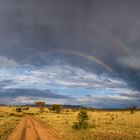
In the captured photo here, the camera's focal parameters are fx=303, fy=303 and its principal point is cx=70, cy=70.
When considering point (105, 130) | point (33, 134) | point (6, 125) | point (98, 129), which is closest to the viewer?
point (33, 134)

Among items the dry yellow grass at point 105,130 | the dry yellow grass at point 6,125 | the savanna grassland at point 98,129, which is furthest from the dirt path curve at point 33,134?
the dry yellow grass at point 105,130

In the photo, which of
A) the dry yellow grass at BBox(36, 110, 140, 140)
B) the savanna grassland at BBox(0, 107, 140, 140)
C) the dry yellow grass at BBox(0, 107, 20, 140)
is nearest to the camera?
the dry yellow grass at BBox(36, 110, 140, 140)

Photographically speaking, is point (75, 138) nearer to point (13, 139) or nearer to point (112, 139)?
point (112, 139)

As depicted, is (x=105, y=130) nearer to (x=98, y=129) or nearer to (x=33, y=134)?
(x=98, y=129)

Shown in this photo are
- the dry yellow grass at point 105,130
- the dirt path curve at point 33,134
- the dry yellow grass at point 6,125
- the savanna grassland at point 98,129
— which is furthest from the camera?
the dry yellow grass at point 6,125

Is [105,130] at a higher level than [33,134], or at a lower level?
higher

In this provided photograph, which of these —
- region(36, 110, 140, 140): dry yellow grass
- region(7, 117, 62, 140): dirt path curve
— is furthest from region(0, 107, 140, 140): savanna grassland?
region(7, 117, 62, 140): dirt path curve

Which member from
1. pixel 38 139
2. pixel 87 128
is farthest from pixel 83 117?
pixel 38 139

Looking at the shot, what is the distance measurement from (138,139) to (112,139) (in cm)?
271

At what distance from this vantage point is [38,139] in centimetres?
3080

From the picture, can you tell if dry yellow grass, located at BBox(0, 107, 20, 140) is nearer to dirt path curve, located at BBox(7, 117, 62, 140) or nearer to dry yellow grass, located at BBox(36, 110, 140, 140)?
dirt path curve, located at BBox(7, 117, 62, 140)

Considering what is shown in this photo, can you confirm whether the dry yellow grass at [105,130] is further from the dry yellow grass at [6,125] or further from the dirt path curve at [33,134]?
the dry yellow grass at [6,125]

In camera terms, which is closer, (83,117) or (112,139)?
(112,139)

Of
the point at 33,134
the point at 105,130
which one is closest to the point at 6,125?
the point at 33,134
